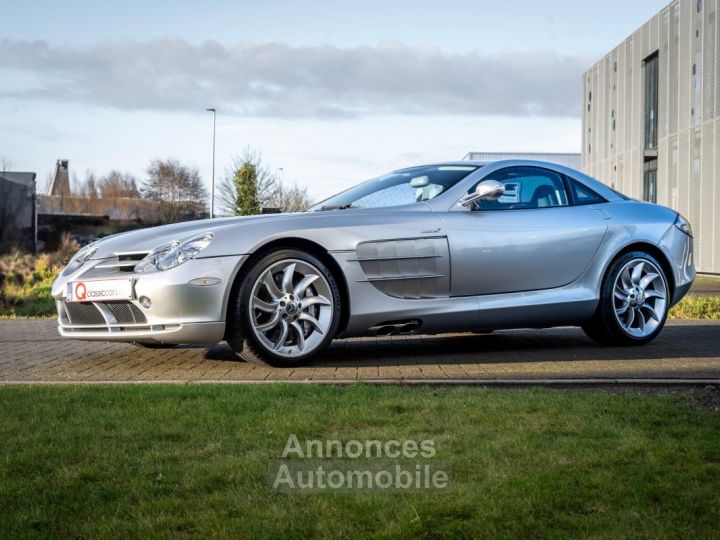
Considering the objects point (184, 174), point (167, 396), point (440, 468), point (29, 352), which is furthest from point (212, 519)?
point (184, 174)

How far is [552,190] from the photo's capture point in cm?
Result: 795

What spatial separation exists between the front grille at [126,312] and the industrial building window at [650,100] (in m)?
36.5

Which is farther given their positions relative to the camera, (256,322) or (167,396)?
(256,322)

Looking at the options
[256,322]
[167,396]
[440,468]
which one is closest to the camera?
[440,468]

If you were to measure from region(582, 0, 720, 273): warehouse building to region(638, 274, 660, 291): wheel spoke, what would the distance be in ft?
83.0

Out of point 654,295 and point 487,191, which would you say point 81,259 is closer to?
point 487,191

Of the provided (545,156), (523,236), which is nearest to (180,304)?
(523,236)

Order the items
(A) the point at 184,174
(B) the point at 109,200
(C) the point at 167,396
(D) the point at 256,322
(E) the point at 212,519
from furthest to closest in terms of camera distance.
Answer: (A) the point at 184,174
(B) the point at 109,200
(D) the point at 256,322
(C) the point at 167,396
(E) the point at 212,519

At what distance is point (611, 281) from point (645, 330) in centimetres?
56

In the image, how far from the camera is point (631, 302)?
8.05m

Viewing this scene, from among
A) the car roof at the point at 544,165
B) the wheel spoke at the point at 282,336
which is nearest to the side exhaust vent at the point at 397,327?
the wheel spoke at the point at 282,336

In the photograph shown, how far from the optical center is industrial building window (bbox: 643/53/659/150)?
4047 centimetres

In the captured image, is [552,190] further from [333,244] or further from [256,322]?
[256,322]

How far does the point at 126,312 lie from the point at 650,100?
1486 inches
